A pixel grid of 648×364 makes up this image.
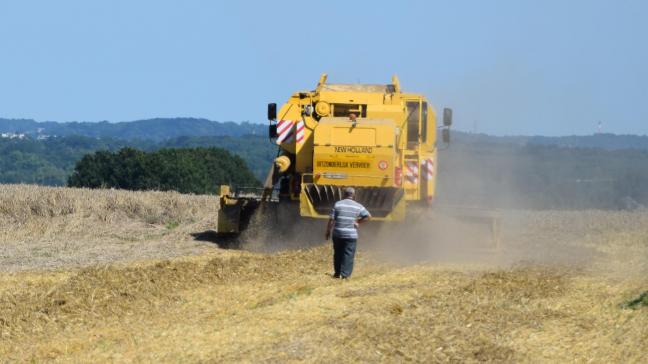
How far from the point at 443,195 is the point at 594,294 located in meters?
20.8

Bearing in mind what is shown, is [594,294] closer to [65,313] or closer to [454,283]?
[454,283]

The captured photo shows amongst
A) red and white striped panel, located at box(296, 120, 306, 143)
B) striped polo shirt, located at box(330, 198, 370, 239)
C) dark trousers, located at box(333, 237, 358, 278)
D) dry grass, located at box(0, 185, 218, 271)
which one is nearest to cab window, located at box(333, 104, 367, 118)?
red and white striped panel, located at box(296, 120, 306, 143)

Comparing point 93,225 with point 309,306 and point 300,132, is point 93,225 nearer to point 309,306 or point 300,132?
point 300,132

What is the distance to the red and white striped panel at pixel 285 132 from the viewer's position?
2280cm

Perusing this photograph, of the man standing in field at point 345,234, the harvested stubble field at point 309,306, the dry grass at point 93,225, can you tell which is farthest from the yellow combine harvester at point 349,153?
the man standing in field at point 345,234

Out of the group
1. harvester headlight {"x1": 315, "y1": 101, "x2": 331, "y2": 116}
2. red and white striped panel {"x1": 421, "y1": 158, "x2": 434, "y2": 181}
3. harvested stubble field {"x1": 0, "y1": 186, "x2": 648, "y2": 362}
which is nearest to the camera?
harvested stubble field {"x1": 0, "y1": 186, "x2": 648, "y2": 362}

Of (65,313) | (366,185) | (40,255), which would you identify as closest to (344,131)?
(366,185)

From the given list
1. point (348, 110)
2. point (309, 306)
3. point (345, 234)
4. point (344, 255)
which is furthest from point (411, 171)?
point (309, 306)

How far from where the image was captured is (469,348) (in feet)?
36.8

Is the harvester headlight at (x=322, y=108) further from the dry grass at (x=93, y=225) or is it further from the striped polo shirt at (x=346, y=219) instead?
the striped polo shirt at (x=346, y=219)

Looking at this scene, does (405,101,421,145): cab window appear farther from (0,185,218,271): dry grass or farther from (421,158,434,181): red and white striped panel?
(0,185,218,271): dry grass

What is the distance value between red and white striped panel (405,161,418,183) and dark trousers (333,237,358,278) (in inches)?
212

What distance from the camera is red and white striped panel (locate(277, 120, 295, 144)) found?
22.8m

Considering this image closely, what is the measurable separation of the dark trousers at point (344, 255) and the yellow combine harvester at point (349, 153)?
444 cm
